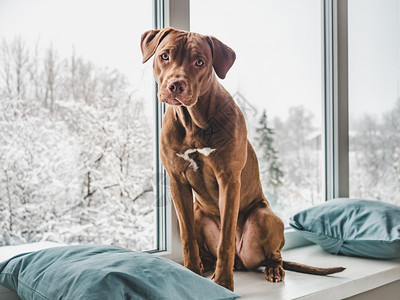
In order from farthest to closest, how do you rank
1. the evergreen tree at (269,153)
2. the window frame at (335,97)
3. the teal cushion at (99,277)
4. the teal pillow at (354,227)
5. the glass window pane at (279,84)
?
the window frame at (335,97) → the evergreen tree at (269,153) → the glass window pane at (279,84) → the teal pillow at (354,227) → the teal cushion at (99,277)

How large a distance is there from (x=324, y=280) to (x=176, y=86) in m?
0.76

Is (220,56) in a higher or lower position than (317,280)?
higher

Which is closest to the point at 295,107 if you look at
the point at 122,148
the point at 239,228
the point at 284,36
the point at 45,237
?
the point at 284,36

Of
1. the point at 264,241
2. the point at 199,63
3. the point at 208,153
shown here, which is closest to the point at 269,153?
the point at 264,241

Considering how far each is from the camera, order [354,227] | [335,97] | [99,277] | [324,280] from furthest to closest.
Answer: [335,97], [354,227], [324,280], [99,277]

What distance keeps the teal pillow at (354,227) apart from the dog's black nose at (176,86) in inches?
36.0

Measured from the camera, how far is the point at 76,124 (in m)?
1.28

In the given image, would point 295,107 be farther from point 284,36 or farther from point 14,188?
point 14,188

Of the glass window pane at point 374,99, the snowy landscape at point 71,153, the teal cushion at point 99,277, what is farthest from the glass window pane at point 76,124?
the glass window pane at point 374,99

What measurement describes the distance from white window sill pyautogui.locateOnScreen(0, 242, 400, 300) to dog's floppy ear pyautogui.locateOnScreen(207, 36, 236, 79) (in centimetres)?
62

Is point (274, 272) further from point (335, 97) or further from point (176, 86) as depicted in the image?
point (335, 97)

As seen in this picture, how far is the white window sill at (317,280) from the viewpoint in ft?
3.90

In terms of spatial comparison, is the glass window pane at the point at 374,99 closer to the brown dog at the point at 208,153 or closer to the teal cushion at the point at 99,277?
the brown dog at the point at 208,153

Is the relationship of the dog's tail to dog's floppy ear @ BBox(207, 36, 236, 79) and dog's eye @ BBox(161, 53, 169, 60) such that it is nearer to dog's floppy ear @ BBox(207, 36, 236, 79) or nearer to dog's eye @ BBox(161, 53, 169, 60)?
dog's floppy ear @ BBox(207, 36, 236, 79)
